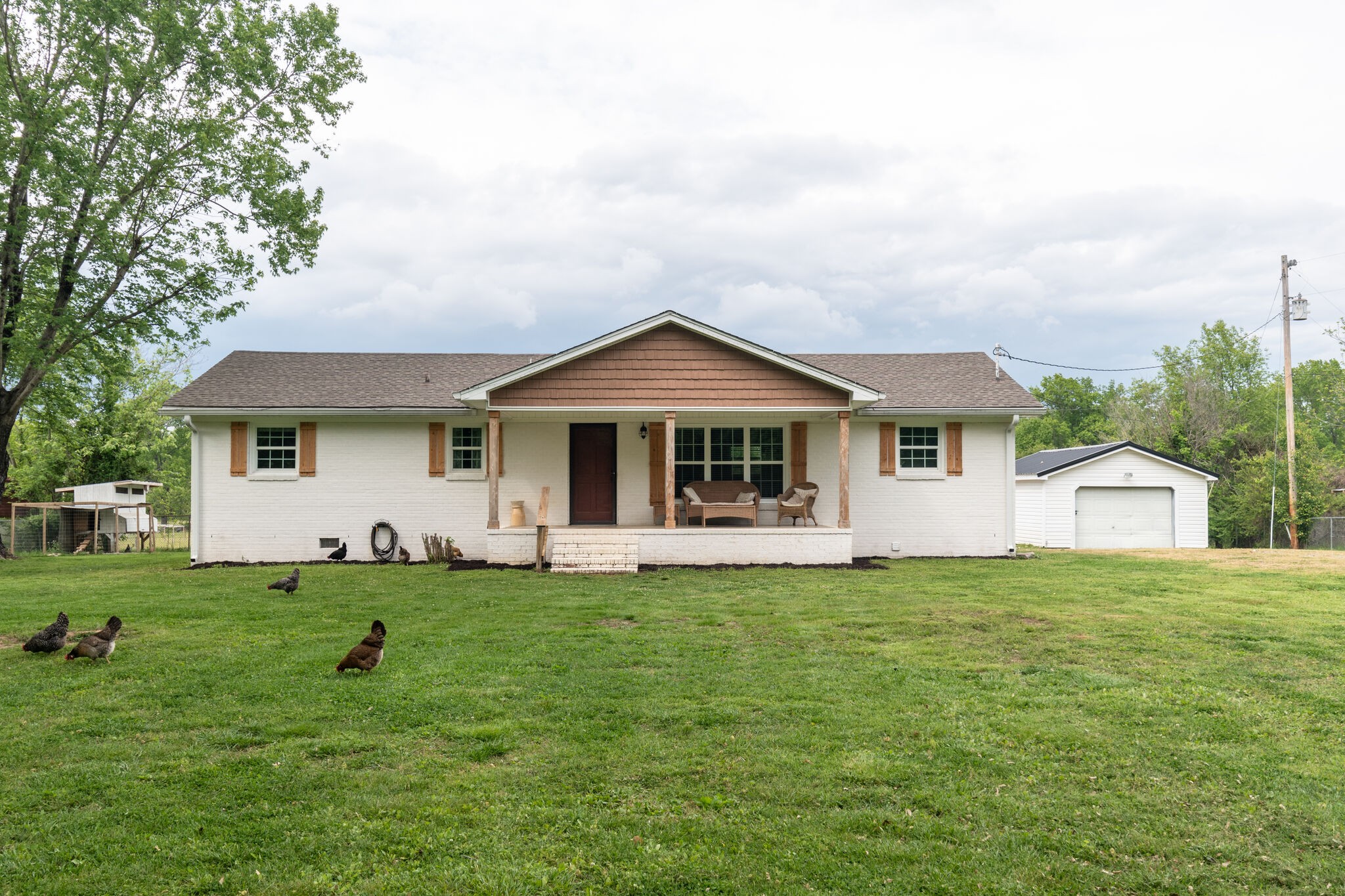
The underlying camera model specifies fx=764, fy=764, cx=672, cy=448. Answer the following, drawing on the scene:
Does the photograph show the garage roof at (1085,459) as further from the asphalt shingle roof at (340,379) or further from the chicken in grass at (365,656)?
the chicken in grass at (365,656)

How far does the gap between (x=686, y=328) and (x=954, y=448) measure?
633 cm

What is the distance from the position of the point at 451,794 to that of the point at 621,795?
82cm

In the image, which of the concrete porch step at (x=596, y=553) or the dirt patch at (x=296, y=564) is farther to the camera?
the dirt patch at (x=296, y=564)

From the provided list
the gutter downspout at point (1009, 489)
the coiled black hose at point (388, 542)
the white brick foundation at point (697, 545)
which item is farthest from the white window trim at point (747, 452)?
the coiled black hose at point (388, 542)

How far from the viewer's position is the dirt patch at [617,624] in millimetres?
8078

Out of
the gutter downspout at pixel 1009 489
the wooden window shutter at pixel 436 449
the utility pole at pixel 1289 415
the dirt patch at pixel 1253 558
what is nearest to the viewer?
the dirt patch at pixel 1253 558

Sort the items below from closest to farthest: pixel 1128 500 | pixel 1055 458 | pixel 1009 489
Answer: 1. pixel 1009 489
2. pixel 1128 500
3. pixel 1055 458

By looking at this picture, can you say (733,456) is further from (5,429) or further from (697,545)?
(5,429)

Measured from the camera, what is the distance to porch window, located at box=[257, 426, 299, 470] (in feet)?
51.8

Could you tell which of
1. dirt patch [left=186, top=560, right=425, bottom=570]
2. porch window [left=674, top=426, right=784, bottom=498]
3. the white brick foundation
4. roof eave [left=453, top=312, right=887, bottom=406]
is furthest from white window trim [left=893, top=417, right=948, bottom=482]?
dirt patch [left=186, top=560, right=425, bottom=570]

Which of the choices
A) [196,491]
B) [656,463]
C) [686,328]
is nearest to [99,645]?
[686,328]

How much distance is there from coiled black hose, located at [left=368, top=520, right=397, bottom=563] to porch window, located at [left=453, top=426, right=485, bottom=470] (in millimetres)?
1822

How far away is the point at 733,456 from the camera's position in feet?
53.1

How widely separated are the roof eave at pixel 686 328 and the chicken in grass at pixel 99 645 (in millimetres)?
7709
